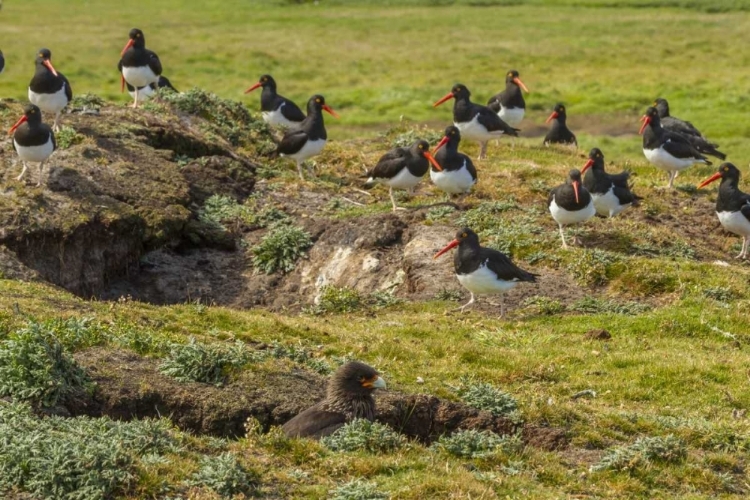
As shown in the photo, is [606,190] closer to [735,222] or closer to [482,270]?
[735,222]

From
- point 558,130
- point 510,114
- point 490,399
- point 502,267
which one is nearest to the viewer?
point 490,399

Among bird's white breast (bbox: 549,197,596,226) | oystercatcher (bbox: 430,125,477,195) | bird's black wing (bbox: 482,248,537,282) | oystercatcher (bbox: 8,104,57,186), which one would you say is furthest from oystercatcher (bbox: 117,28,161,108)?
bird's black wing (bbox: 482,248,537,282)

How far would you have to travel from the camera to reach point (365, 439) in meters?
10.8

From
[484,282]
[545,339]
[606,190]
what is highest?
[606,190]

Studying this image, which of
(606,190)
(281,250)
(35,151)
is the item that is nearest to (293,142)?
(281,250)

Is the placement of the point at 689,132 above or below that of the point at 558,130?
above

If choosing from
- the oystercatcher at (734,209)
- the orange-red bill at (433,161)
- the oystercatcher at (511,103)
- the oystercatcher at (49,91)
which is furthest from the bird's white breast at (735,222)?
the oystercatcher at (49,91)

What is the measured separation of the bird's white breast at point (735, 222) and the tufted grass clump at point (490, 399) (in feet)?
31.7

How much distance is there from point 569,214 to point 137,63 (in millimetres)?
10853

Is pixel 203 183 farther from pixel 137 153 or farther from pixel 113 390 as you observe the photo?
pixel 113 390

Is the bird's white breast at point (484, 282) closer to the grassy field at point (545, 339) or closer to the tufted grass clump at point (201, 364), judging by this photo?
the grassy field at point (545, 339)

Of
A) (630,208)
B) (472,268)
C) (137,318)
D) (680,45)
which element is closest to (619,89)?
(680,45)

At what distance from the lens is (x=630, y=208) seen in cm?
2291

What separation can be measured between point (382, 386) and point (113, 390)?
2.85 meters
